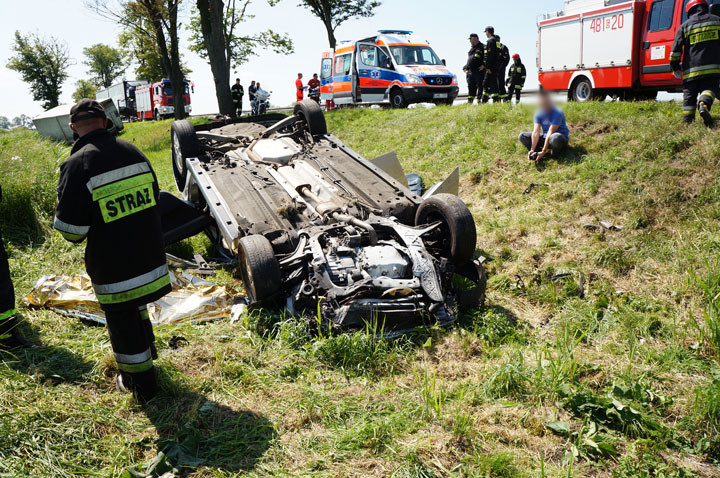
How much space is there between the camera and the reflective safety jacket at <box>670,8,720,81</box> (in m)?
5.89

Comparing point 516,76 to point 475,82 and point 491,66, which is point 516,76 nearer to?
point 475,82

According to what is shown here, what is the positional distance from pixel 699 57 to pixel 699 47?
0.12m

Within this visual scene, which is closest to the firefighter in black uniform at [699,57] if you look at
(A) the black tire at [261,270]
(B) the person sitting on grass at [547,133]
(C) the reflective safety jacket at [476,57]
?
(B) the person sitting on grass at [547,133]

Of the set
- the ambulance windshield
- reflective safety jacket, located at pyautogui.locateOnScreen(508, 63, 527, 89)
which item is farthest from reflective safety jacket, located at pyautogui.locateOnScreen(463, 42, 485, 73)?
the ambulance windshield

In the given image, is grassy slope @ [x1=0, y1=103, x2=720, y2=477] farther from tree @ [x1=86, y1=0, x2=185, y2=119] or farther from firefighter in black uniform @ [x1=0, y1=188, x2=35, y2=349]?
tree @ [x1=86, y1=0, x2=185, y2=119]

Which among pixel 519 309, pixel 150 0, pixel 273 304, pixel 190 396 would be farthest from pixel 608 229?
pixel 150 0

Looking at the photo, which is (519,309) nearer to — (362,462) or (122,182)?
(362,462)

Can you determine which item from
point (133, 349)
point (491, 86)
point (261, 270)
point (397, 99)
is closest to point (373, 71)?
point (397, 99)

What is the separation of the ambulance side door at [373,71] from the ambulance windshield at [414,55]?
9.5 inches

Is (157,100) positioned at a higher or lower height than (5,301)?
higher

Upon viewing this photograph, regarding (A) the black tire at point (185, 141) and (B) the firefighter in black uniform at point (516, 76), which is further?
(B) the firefighter in black uniform at point (516, 76)

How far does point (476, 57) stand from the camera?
1060 centimetres

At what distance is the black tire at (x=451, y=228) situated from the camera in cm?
420

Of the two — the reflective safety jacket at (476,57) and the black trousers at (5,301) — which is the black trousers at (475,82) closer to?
the reflective safety jacket at (476,57)
